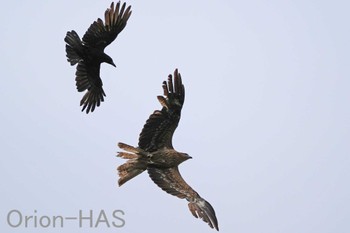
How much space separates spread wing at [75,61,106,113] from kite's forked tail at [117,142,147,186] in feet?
11.5

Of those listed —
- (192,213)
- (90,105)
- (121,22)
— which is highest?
(121,22)

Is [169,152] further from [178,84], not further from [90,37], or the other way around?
[90,37]

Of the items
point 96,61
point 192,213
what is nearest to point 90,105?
point 96,61

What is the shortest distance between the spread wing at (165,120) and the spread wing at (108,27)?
323cm

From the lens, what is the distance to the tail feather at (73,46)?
1606cm

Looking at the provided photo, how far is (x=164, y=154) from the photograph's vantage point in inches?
554

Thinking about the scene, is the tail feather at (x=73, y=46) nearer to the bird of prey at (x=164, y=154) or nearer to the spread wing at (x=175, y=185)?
the bird of prey at (x=164, y=154)

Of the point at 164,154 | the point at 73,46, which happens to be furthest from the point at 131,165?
the point at 73,46

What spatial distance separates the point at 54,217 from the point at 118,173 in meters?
2.16

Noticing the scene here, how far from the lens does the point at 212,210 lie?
13484mm

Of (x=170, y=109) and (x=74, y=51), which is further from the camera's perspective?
(x=74, y=51)

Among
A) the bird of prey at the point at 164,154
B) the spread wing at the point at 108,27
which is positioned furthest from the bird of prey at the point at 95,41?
the bird of prey at the point at 164,154

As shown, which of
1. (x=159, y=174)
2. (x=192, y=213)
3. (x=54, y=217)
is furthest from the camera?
(x=54, y=217)

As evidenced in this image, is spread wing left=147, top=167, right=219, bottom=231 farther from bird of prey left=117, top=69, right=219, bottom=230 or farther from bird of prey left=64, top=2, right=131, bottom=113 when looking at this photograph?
bird of prey left=64, top=2, right=131, bottom=113
